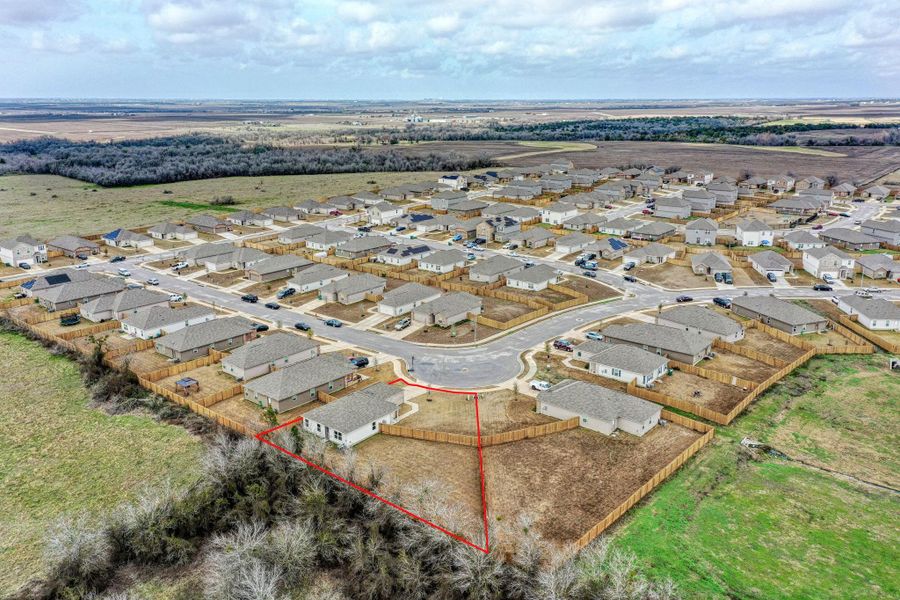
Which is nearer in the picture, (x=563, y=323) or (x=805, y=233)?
(x=563, y=323)

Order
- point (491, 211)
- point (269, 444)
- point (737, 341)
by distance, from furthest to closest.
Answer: point (491, 211)
point (737, 341)
point (269, 444)

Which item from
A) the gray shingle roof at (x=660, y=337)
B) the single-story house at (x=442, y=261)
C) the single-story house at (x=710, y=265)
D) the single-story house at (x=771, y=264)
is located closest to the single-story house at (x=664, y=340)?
the gray shingle roof at (x=660, y=337)

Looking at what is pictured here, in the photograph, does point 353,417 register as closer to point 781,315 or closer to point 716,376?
point 716,376

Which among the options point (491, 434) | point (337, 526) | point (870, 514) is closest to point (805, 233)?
→ point (870, 514)

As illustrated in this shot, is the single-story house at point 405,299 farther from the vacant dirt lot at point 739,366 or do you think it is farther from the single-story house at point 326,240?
the vacant dirt lot at point 739,366

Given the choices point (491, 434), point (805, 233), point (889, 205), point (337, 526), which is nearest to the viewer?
point (337, 526)

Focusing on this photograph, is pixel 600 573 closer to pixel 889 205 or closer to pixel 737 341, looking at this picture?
pixel 737 341

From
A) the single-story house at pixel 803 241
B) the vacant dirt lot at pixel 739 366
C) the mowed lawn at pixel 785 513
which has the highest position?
the single-story house at pixel 803 241
